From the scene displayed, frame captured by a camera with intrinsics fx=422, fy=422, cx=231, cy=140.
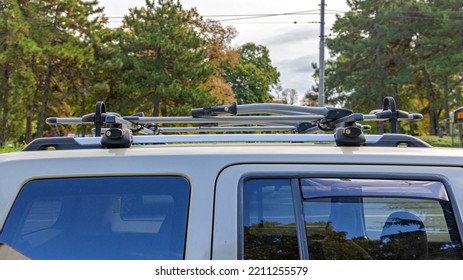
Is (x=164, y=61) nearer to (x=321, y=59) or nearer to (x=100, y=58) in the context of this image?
(x=100, y=58)

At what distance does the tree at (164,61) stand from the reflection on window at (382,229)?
73.4ft

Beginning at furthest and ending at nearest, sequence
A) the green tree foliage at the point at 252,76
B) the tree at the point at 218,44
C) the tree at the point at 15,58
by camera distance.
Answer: the green tree foliage at the point at 252,76 → the tree at the point at 218,44 → the tree at the point at 15,58

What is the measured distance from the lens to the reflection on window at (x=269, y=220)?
56.9 inches

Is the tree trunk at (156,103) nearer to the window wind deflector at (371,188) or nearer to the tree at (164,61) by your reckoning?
the tree at (164,61)

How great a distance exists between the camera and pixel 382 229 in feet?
5.20

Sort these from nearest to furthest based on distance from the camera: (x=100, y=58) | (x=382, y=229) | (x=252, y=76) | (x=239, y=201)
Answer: (x=239, y=201) < (x=382, y=229) < (x=100, y=58) < (x=252, y=76)

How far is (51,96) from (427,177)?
3075 cm

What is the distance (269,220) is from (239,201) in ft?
0.48

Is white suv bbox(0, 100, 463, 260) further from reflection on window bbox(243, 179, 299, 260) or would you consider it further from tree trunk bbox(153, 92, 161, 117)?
tree trunk bbox(153, 92, 161, 117)

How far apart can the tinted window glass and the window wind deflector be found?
45 cm

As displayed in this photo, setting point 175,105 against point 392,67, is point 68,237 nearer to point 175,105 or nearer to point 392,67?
point 175,105

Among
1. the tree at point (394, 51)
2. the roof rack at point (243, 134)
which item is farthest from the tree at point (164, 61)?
the roof rack at point (243, 134)

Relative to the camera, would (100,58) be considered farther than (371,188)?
Yes

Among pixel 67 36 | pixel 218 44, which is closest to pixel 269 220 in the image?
pixel 67 36
